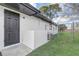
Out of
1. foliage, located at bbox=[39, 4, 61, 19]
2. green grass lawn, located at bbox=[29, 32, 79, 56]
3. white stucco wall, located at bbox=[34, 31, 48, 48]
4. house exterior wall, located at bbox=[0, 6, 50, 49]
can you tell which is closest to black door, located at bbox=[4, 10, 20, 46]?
house exterior wall, located at bbox=[0, 6, 50, 49]

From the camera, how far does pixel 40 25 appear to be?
4746mm

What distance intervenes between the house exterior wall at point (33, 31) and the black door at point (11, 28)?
0.47 feet

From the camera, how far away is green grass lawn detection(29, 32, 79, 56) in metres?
4.42

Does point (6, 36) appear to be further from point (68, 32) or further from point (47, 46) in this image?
point (68, 32)

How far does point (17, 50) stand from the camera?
4.47m

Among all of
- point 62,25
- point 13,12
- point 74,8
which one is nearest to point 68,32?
point 62,25

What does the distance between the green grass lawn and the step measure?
18 centimetres

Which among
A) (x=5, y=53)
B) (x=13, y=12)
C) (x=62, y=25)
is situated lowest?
(x=5, y=53)

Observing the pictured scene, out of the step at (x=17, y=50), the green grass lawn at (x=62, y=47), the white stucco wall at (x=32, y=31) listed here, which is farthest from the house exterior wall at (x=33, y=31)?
the green grass lawn at (x=62, y=47)

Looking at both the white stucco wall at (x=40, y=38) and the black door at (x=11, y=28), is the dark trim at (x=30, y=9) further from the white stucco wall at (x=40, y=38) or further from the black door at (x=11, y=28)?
the white stucco wall at (x=40, y=38)

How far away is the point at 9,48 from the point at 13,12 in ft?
3.19

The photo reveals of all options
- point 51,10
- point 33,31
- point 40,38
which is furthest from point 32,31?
point 51,10

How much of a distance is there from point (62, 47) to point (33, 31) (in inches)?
36.2

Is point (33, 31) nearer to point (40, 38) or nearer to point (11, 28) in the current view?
point (40, 38)
